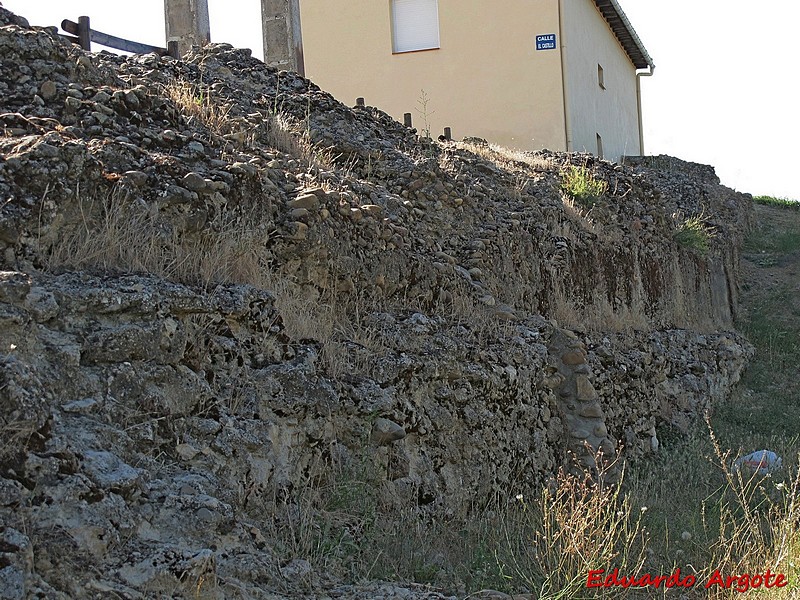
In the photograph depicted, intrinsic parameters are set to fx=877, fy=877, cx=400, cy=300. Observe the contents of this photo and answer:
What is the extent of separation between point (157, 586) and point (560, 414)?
4.81 meters

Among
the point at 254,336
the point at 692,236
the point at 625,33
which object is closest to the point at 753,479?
the point at 254,336

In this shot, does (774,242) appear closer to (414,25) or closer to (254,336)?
(414,25)

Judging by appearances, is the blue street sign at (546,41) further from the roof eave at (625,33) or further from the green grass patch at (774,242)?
the green grass patch at (774,242)

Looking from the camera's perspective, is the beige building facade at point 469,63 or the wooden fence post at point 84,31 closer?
the wooden fence post at point 84,31

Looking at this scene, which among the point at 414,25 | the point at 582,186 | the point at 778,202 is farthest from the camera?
the point at 778,202

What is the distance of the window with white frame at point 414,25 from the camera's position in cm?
1658

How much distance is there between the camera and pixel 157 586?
2.86 metres

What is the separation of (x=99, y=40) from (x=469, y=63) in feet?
30.8

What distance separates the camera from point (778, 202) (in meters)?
24.3

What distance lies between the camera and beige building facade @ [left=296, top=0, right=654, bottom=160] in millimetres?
15742

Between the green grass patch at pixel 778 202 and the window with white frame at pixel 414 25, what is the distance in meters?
12.4

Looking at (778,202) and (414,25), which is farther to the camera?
(778,202)

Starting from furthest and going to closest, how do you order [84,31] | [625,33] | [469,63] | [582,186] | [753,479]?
[625,33], [469,63], [582,186], [84,31], [753,479]

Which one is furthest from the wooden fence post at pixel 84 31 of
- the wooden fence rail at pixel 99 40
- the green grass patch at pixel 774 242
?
the green grass patch at pixel 774 242
